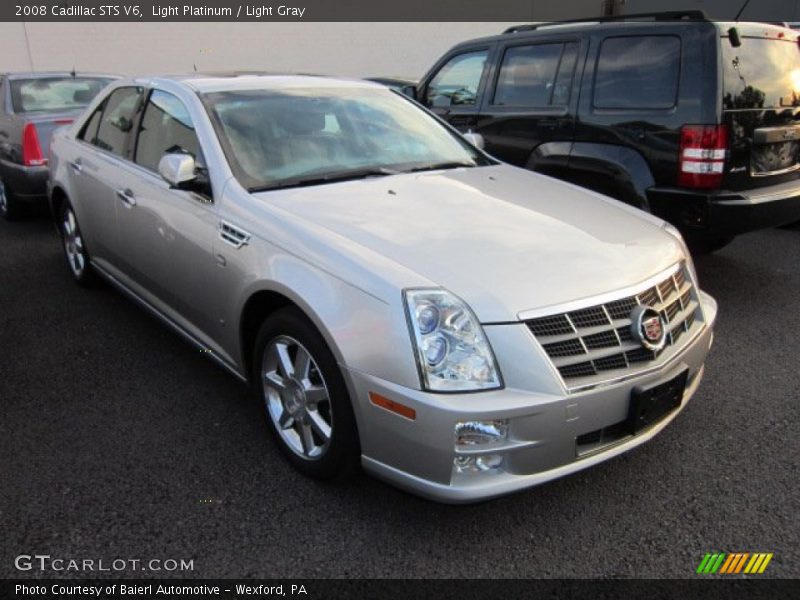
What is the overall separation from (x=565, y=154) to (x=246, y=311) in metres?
3.11

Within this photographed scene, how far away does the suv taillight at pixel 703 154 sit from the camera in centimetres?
434

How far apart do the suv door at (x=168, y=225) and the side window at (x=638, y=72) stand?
9.84 ft

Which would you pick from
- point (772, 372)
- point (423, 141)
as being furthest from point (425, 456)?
point (772, 372)

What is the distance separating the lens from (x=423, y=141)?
400cm

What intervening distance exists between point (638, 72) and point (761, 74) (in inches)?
31.2

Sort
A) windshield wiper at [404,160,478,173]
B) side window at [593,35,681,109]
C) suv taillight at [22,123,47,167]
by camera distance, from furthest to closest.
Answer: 1. suv taillight at [22,123,47,167]
2. side window at [593,35,681,109]
3. windshield wiper at [404,160,478,173]

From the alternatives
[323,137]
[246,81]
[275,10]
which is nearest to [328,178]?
[323,137]

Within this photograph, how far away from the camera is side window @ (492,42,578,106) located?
529cm

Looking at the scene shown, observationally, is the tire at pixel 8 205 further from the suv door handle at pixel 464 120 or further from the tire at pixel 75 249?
the suv door handle at pixel 464 120

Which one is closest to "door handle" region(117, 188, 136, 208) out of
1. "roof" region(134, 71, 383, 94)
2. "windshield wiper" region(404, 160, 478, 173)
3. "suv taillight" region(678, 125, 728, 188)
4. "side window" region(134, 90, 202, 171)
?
"side window" region(134, 90, 202, 171)

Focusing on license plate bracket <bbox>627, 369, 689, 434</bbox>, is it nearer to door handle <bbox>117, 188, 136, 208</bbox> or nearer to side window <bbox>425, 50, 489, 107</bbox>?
door handle <bbox>117, 188, 136, 208</bbox>

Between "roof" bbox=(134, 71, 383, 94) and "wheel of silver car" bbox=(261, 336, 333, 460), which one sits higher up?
"roof" bbox=(134, 71, 383, 94)
